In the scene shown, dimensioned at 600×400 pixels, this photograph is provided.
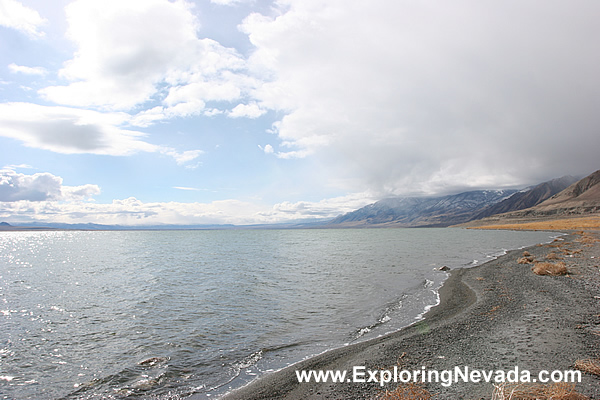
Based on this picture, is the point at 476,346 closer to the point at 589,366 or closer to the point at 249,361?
the point at 589,366

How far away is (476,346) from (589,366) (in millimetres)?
3957

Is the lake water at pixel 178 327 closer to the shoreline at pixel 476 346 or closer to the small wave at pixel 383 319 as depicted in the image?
the small wave at pixel 383 319

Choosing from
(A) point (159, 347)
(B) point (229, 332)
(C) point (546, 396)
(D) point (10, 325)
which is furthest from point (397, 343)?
(D) point (10, 325)

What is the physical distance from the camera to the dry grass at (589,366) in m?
9.11

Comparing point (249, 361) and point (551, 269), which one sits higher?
point (551, 269)

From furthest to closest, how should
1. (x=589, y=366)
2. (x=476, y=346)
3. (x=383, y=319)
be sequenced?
(x=383, y=319), (x=476, y=346), (x=589, y=366)

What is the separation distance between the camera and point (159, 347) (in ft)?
52.1

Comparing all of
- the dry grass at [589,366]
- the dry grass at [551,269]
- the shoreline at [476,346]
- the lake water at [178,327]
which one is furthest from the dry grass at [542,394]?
the dry grass at [551,269]

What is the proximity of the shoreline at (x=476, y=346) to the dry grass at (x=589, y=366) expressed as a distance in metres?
0.24

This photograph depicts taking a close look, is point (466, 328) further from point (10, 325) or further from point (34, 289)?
point (34, 289)

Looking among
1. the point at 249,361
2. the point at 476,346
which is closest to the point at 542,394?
the point at 476,346

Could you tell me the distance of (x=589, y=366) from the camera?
933 centimetres

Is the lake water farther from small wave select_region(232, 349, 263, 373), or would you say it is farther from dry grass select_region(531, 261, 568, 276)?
dry grass select_region(531, 261, 568, 276)

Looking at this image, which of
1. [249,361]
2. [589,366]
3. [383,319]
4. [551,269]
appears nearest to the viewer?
[589,366]
